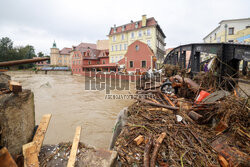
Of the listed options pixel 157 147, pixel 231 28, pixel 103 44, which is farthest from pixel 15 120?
pixel 103 44

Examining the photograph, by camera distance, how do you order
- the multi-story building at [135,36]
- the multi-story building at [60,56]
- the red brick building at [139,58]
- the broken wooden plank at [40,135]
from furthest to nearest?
1. the multi-story building at [60,56]
2. the multi-story building at [135,36]
3. the red brick building at [139,58]
4. the broken wooden plank at [40,135]

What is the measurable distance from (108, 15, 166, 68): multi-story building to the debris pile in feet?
100

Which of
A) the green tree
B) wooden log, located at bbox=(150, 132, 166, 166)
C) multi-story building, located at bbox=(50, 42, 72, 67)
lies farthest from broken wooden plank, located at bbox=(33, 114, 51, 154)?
multi-story building, located at bbox=(50, 42, 72, 67)

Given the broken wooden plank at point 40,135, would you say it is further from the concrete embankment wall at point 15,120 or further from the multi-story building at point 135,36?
the multi-story building at point 135,36

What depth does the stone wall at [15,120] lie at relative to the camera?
4.91 ft

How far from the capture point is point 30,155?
163 centimetres

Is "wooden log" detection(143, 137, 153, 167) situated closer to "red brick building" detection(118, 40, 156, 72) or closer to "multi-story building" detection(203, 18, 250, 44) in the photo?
A: "red brick building" detection(118, 40, 156, 72)

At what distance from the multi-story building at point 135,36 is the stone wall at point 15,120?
32.7 metres

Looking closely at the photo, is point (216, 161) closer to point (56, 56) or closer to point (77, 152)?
point (77, 152)

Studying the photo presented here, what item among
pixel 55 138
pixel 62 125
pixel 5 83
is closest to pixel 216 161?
pixel 5 83

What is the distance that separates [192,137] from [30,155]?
3092mm

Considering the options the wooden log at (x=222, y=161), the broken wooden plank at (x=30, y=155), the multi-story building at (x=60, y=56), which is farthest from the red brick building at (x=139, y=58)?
the multi-story building at (x=60, y=56)

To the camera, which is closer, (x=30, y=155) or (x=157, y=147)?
(x=30, y=155)

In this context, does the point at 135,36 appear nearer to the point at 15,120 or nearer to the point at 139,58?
the point at 139,58
